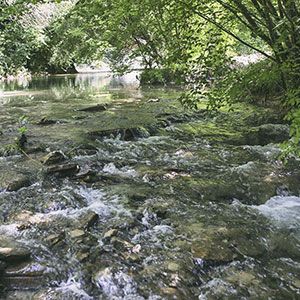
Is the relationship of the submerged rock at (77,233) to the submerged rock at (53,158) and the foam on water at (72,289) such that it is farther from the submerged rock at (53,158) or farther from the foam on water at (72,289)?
the submerged rock at (53,158)

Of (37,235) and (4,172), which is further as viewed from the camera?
(4,172)

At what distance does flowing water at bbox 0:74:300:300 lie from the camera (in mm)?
3049

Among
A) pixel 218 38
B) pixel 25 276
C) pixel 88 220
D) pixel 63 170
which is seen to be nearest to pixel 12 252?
pixel 25 276

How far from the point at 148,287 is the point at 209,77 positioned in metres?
3.19

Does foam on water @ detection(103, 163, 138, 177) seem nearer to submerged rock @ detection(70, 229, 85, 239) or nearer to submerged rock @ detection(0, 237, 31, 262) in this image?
submerged rock @ detection(70, 229, 85, 239)

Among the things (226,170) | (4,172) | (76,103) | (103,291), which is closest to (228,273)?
(103,291)

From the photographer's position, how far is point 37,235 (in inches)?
146

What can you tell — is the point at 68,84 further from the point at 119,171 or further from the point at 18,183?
the point at 18,183

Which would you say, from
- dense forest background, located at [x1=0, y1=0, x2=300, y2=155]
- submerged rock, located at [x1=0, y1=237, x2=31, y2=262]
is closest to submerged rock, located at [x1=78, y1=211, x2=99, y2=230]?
submerged rock, located at [x1=0, y1=237, x2=31, y2=262]

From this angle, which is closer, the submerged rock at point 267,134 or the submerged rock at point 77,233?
the submerged rock at point 77,233

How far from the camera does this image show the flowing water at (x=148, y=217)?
3.05 m

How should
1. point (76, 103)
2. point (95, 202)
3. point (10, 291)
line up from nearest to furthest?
point (10, 291) < point (95, 202) < point (76, 103)

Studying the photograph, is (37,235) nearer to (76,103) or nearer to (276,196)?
(276,196)

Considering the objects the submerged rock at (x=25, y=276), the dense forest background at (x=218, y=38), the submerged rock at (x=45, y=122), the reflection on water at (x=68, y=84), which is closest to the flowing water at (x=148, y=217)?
the submerged rock at (x=25, y=276)
